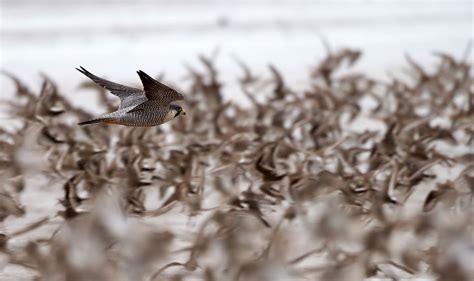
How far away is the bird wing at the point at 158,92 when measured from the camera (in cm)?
372

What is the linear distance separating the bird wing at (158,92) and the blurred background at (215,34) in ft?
19.1

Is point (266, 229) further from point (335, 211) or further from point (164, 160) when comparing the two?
point (164, 160)

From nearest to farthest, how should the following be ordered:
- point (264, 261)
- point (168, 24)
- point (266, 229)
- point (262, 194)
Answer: point (264, 261)
point (266, 229)
point (262, 194)
point (168, 24)

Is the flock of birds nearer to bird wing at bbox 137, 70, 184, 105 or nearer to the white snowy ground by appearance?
bird wing at bbox 137, 70, 184, 105

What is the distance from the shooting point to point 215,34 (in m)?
15.4

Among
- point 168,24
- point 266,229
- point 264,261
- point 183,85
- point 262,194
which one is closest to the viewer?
point 264,261

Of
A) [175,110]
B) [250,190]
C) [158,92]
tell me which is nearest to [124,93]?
[175,110]

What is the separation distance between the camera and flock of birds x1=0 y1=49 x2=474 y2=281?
11.5 feet

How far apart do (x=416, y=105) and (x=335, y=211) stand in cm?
377

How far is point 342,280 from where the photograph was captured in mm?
3424

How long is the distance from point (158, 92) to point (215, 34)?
1163cm

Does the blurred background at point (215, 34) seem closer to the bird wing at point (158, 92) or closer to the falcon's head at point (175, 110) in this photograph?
the falcon's head at point (175, 110)

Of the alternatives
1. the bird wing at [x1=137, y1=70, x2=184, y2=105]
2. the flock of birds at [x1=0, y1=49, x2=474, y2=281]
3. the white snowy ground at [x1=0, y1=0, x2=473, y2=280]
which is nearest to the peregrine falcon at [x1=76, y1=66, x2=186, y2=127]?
the bird wing at [x1=137, y1=70, x2=184, y2=105]

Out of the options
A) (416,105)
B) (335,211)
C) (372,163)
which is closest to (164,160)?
(372,163)
